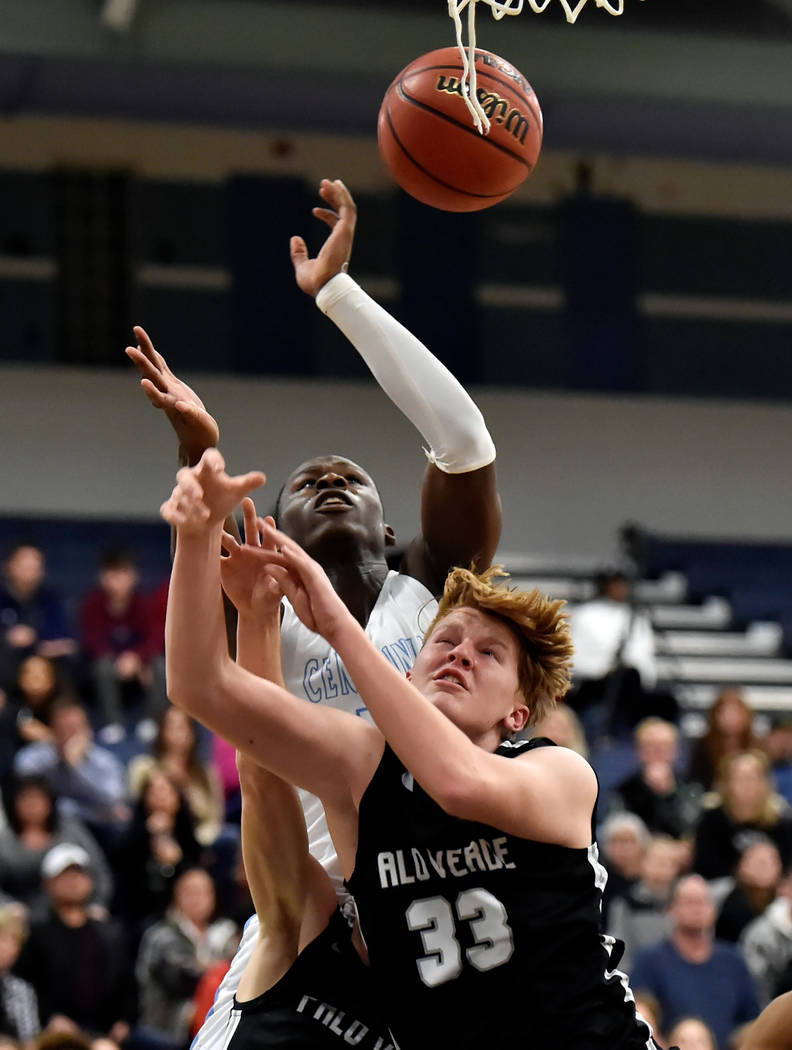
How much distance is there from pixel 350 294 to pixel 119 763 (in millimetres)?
5370

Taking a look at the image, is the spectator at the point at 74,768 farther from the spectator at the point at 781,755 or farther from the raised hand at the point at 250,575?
the raised hand at the point at 250,575

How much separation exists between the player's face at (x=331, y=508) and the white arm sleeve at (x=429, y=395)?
0.86ft

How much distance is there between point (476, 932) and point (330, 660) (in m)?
0.99

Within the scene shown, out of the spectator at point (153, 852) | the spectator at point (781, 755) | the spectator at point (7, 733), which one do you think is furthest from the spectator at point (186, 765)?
the spectator at point (781, 755)

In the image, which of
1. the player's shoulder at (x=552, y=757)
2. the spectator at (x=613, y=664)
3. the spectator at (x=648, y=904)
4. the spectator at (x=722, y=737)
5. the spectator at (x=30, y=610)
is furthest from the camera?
the spectator at (x=613, y=664)

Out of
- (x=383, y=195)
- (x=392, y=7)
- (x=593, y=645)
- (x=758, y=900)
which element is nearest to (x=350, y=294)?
(x=758, y=900)

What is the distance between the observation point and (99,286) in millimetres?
13641

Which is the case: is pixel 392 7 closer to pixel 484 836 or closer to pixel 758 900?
pixel 758 900

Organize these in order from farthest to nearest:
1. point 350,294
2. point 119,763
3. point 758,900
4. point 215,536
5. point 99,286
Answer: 1. point 99,286
2. point 119,763
3. point 758,900
4. point 350,294
5. point 215,536

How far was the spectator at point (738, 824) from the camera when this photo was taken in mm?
8188

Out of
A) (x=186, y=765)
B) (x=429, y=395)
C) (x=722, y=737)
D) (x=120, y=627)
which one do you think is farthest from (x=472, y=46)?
(x=120, y=627)

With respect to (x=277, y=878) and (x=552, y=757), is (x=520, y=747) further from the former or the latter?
(x=277, y=878)

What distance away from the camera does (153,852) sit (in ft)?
25.2

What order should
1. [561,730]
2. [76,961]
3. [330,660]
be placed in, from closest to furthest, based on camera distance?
[330,660] < [76,961] < [561,730]
